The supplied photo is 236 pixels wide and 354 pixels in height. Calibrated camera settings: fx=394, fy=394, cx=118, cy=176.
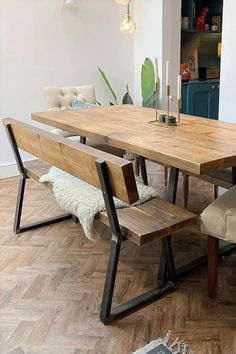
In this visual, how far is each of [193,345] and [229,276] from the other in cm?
58

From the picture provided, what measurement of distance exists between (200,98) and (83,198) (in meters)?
3.36

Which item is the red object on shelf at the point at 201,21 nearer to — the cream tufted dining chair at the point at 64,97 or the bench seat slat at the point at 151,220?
the cream tufted dining chair at the point at 64,97

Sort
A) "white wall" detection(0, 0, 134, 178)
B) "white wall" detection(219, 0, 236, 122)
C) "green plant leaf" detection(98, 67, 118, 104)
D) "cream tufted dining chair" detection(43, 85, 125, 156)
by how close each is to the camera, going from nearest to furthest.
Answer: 1. "white wall" detection(219, 0, 236, 122)
2. "cream tufted dining chair" detection(43, 85, 125, 156)
3. "white wall" detection(0, 0, 134, 178)
4. "green plant leaf" detection(98, 67, 118, 104)

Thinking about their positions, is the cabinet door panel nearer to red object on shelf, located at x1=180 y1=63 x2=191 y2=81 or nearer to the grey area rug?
red object on shelf, located at x1=180 y1=63 x2=191 y2=81

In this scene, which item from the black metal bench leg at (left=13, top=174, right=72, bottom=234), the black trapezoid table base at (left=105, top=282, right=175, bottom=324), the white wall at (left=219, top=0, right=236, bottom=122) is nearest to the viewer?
the black trapezoid table base at (left=105, top=282, right=175, bottom=324)

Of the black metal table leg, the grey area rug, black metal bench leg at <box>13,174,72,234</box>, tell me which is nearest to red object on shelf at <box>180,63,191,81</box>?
black metal bench leg at <box>13,174,72,234</box>

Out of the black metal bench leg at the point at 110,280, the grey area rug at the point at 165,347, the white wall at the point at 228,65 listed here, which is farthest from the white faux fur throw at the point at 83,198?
the white wall at the point at 228,65

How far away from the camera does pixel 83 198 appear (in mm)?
1899

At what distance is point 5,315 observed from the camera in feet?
5.75

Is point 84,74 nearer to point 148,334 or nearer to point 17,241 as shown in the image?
point 17,241

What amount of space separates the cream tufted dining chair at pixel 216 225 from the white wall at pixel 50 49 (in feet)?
8.46

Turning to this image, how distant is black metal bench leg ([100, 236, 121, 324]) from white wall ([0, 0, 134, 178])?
96.5 inches

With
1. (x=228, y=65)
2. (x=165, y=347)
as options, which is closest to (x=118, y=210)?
(x=165, y=347)

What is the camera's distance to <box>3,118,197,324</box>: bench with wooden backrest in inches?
58.2
